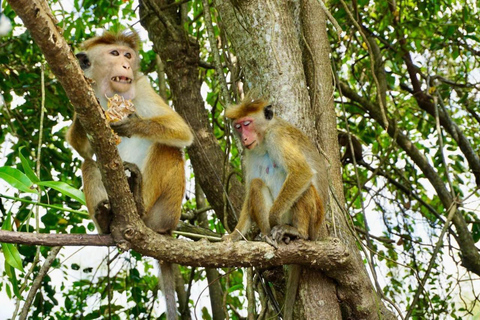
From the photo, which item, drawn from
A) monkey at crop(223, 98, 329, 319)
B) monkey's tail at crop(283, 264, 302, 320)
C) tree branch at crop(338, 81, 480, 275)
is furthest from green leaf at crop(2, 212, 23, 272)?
tree branch at crop(338, 81, 480, 275)

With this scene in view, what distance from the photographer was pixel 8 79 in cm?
693

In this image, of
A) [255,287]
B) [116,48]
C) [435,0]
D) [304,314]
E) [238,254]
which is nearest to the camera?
[238,254]

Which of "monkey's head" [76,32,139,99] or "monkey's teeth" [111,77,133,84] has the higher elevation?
"monkey's head" [76,32,139,99]

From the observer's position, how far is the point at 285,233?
451cm

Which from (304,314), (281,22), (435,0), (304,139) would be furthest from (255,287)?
(435,0)

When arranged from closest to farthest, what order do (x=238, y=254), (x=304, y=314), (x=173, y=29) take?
(x=238, y=254) → (x=304, y=314) → (x=173, y=29)

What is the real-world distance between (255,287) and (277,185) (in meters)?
0.91

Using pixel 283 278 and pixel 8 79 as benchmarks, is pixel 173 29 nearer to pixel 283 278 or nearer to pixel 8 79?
pixel 8 79

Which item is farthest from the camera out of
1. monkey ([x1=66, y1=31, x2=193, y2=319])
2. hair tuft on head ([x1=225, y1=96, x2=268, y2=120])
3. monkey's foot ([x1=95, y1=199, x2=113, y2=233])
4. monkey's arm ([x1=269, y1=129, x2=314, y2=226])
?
hair tuft on head ([x1=225, y1=96, x2=268, y2=120])

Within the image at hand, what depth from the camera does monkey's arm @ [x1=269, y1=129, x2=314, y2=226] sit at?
4.72 m

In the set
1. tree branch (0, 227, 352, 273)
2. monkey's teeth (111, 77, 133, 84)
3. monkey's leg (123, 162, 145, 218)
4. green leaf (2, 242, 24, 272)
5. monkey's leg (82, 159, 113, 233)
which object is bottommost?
tree branch (0, 227, 352, 273)

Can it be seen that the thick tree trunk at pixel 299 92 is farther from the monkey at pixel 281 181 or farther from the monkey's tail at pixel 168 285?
the monkey's tail at pixel 168 285

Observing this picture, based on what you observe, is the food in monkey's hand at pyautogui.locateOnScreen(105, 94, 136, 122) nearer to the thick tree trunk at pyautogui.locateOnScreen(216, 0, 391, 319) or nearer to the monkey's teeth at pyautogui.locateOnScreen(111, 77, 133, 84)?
the monkey's teeth at pyautogui.locateOnScreen(111, 77, 133, 84)

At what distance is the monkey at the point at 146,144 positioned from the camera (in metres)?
4.39
